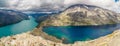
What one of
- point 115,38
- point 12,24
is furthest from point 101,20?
point 12,24

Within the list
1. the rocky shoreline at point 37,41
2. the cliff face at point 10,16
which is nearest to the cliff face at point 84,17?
the rocky shoreline at point 37,41

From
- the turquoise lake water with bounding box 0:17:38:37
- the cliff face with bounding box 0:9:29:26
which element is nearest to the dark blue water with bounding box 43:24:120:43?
the turquoise lake water with bounding box 0:17:38:37

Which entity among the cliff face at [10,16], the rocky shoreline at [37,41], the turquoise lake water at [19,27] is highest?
the cliff face at [10,16]

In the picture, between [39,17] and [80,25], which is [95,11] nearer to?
[80,25]

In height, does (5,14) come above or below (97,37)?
above

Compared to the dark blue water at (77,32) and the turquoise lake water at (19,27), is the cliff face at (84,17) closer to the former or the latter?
the dark blue water at (77,32)

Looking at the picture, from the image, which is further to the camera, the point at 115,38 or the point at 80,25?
the point at 80,25

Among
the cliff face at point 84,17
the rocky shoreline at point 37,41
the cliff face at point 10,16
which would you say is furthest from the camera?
the cliff face at point 84,17

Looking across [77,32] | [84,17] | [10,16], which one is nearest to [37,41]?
[10,16]
